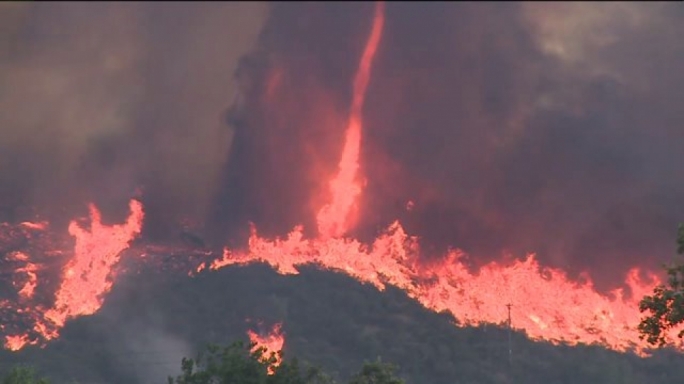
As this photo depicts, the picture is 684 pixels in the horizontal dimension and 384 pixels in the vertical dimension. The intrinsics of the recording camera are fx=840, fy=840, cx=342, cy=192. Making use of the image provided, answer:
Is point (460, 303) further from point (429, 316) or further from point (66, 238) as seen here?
point (66, 238)

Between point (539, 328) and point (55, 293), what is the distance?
72.6 m

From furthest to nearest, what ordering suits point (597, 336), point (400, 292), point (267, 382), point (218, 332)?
point (218, 332), point (400, 292), point (597, 336), point (267, 382)

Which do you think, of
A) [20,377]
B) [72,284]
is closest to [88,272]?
[72,284]

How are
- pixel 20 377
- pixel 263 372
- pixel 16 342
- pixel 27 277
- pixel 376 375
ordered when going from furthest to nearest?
pixel 27 277
pixel 16 342
pixel 20 377
pixel 263 372
pixel 376 375

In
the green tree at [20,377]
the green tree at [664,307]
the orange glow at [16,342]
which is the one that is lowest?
the green tree at [20,377]

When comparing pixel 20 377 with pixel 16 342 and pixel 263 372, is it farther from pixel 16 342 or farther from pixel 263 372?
pixel 16 342

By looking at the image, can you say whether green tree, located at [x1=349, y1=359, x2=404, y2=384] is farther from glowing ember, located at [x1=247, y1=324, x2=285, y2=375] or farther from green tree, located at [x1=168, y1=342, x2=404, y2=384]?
glowing ember, located at [x1=247, y1=324, x2=285, y2=375]

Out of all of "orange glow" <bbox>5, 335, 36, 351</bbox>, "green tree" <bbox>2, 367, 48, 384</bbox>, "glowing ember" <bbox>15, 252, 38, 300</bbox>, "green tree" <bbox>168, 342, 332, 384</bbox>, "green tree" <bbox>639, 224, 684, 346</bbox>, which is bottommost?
"green tree" <bbox>2, 367, 48, 384</bbox>

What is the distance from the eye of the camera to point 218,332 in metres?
139

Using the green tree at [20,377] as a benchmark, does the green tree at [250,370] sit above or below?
above

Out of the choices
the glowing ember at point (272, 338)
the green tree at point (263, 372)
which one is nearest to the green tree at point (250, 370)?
the green tree at point (263, 372)

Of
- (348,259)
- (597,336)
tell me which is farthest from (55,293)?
(597,336)

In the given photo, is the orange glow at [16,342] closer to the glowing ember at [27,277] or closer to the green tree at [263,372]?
the glowing ember at [27,277]

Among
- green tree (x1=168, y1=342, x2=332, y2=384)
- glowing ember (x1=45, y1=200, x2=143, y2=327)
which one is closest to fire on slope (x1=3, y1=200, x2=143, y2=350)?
glowing ember (x1=45, y1=200, x2=143, y2=327)
